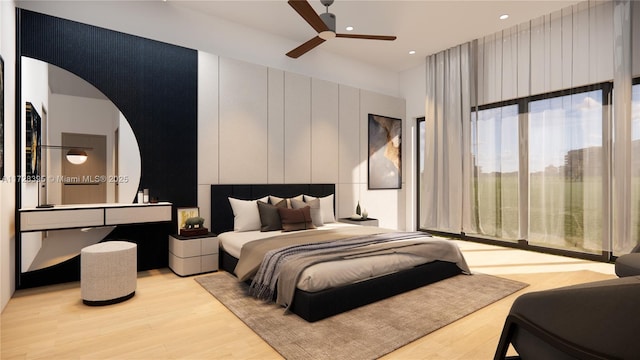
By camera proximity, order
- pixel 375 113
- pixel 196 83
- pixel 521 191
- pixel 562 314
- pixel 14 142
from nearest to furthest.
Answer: pixel 562 314 → pixel 14 142 → pixel 196 83 → pixel 521 191 → pixel 375 113

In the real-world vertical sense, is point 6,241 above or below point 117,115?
below

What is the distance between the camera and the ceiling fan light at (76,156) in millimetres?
3447

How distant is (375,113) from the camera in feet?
20.3

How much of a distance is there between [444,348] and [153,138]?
3.66 metres

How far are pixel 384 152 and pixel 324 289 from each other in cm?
414

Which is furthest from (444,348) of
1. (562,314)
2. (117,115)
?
(117,115)

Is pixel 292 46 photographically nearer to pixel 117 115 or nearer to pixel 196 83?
pixel 196 83

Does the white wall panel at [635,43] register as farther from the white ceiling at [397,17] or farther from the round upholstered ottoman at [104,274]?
the round upholstered ottoman at [104,274]

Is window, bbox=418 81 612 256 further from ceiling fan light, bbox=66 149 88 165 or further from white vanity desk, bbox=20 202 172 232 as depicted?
ceiling fan light, bbox=66 149 88 165

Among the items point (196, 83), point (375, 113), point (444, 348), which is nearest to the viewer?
point (444, 348)

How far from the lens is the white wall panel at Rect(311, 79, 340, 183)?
5375 mm

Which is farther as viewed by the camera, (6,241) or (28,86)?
(28,86)

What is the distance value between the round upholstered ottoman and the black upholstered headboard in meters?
1.42

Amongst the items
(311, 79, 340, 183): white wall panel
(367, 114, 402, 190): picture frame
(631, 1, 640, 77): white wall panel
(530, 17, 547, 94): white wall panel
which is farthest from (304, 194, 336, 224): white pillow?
(631, 1, 640, 77): white wall panel
